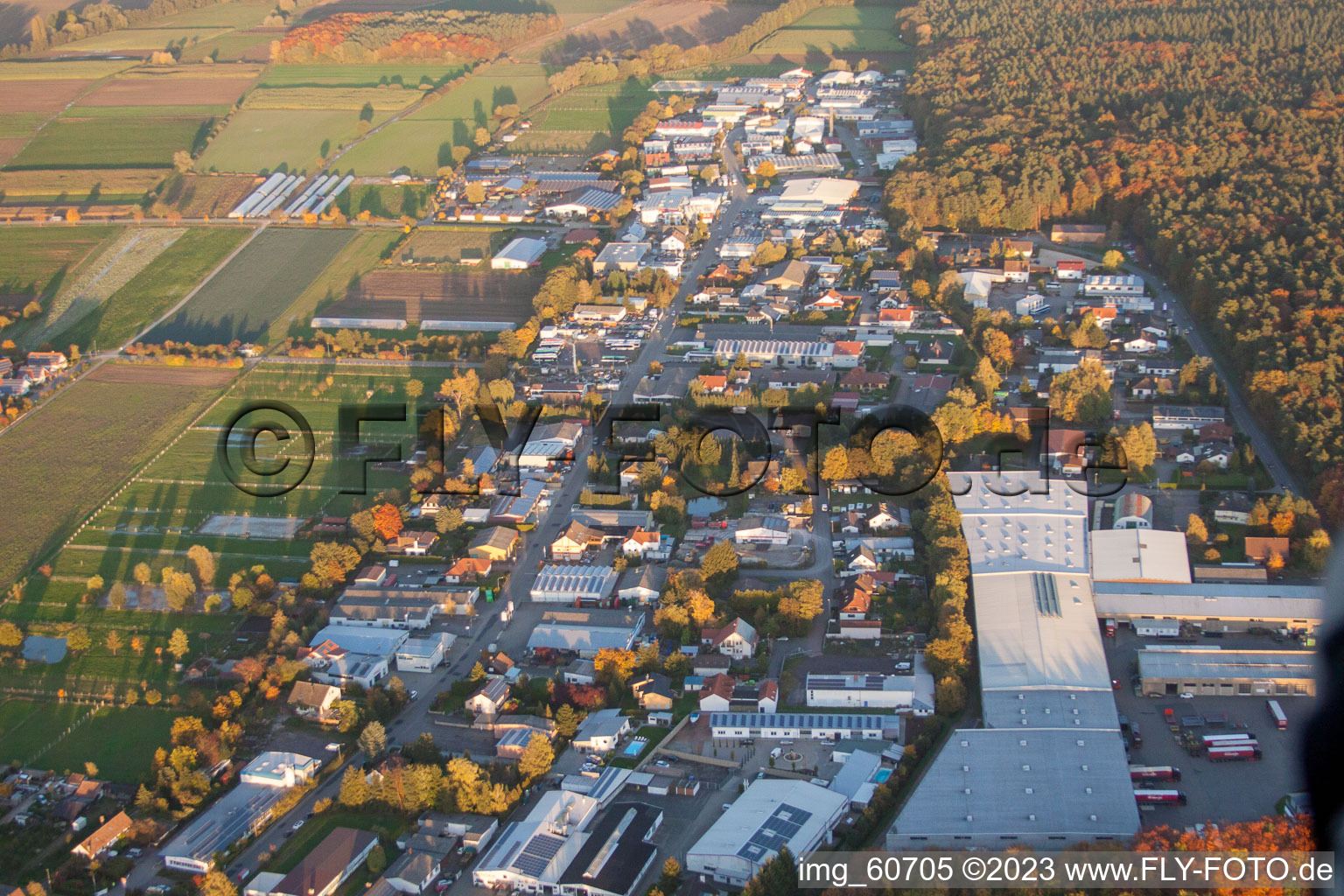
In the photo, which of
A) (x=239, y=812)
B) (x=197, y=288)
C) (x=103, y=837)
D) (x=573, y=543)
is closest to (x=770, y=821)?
(x=239, y=812)

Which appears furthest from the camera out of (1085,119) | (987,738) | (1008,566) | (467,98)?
(467,98)

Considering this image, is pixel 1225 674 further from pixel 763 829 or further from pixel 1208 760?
pixel 763 829

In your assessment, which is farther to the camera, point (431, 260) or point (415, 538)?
point (431, 260)

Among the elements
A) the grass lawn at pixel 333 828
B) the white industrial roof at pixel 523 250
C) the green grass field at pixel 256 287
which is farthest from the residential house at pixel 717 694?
the white industrial roof at pixel 523 250

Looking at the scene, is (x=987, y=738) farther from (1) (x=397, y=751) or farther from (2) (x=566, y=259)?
(2) (x=566, y=259)

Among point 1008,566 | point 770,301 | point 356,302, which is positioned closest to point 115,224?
point 356,302

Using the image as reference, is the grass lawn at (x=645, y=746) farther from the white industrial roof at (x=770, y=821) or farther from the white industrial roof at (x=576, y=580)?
the white industrial roof at (x=576, y=580)
